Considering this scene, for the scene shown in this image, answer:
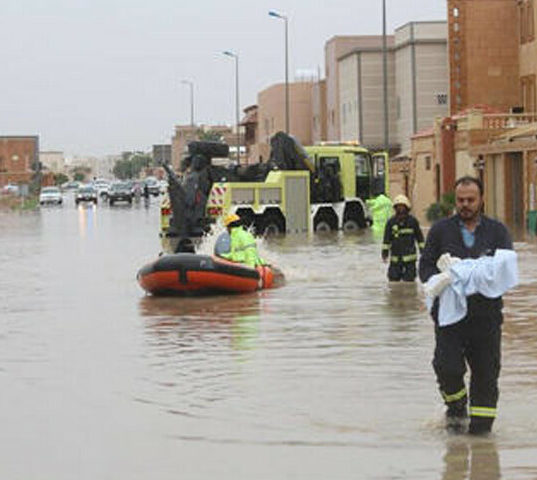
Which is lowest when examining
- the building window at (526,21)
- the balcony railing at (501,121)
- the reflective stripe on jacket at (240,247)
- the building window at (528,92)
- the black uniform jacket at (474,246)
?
the reflective stripe on jacket at (240,247)

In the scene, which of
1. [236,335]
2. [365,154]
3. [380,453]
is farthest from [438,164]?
[380,453]

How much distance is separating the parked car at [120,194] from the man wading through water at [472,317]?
9218 cm

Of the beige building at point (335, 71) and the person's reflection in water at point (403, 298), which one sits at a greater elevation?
the beige building at point (335, 71)

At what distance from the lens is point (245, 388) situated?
13.0 meters

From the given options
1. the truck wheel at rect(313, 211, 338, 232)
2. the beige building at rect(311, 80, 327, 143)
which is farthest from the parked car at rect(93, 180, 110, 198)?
the truck wheel at rect(313, 211, 338, 232)

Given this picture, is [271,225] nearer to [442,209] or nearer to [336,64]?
[442,209]

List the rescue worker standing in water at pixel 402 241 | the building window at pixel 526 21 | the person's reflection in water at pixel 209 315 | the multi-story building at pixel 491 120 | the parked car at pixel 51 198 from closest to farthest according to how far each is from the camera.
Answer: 1. the person's reflection in water at pixel 209 315
2. the rescue worker standing in water at pixel 402 241
3. the multi-story building at pixel 491 120
4. the building window at pixel 526 21
5. the parked car at pixel 51 198

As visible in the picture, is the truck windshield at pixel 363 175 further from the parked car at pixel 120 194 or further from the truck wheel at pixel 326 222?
the parked car at pixel 120 194

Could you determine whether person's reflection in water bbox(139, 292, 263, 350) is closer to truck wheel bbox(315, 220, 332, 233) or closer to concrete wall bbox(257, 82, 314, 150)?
truck wheel bbox(315, 220, 332, 233)

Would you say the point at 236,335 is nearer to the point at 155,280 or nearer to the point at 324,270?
the point at 155,280

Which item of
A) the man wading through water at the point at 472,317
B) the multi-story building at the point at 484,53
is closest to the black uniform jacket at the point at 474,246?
the man wading through water at the point at 472,317

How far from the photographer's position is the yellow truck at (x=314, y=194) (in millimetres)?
44250

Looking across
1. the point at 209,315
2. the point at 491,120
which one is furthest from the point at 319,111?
the point at 209,315

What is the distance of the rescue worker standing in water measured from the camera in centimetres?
2125
